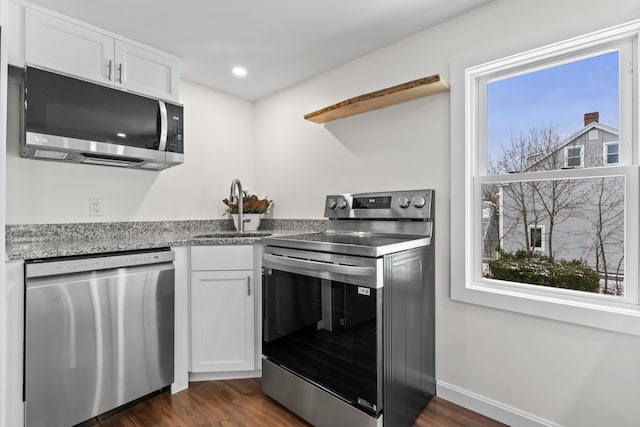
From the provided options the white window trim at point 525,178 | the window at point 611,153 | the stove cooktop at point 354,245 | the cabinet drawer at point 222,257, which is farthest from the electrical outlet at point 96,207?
the window at point 611,153

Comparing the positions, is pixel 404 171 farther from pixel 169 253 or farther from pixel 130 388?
pixel 130 388

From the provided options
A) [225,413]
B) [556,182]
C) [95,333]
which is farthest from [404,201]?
[95,333]

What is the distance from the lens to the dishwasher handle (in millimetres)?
1521

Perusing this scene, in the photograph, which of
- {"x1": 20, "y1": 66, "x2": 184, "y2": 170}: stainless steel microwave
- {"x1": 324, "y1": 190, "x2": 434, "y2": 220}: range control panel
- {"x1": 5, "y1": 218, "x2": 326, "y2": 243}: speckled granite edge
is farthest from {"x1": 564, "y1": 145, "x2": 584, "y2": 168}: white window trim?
{"x1": 20, "y1": 66, "x2": 184, "y2": 170}: stainless steel microwave

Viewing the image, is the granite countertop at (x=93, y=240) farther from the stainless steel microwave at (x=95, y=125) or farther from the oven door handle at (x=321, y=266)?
the stainless steel microwave at (x=95, y=125)

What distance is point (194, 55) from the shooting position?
7.78ft

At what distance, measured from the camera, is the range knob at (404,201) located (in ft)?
6.73

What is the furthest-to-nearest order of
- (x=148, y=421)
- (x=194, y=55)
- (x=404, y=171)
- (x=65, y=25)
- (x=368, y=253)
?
1. (x=194, y=55)
2. (x=404, y=171)
3. (x=65, y=25)
4. (x=148, y=421)
5. (x=368, y=253)

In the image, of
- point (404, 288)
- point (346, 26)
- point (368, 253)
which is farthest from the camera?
point (346, 26)

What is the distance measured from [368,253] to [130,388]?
5.12 ft

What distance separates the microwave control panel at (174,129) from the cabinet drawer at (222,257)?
0.74 metres

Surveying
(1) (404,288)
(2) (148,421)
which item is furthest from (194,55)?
(2) (148,421)

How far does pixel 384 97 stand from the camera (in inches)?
80.2

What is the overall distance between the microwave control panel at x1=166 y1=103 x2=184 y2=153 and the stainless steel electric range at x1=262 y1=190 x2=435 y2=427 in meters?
0.98
